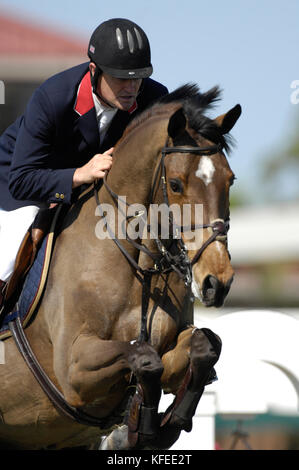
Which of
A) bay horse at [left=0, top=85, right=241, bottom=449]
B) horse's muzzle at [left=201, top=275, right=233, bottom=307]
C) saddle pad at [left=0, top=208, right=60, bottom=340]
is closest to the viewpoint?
horse's muzzle at [left=201, top=275, right=233, bottom=307]

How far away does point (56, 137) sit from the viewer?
396cm

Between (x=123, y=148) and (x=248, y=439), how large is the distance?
2.69m

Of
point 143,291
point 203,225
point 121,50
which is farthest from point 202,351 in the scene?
point 121,50

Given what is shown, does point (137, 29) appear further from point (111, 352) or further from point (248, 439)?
point (248, 439)

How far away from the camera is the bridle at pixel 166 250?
335cm

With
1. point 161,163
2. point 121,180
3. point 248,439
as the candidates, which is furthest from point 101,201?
point 248,439

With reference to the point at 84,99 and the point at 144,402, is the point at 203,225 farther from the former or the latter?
the point at 84,99

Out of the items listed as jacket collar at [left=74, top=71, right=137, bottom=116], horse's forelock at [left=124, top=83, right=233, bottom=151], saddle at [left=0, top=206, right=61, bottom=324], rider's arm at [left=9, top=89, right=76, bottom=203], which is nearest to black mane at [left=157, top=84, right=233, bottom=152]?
horse's forelock at [left=124, top=83, right=233, bottom=151]

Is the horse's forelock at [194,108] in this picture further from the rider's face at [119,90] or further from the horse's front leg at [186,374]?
the horse's front leg at [186,374]

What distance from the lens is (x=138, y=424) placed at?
11.8 ft

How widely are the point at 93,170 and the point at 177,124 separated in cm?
53

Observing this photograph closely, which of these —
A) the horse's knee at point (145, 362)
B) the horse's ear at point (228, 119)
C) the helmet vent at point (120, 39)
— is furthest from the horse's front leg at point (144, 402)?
the helmet vent at point (120, 39)

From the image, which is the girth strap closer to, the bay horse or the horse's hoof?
the bay horse

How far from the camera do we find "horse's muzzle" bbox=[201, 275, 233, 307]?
10.7 feet
